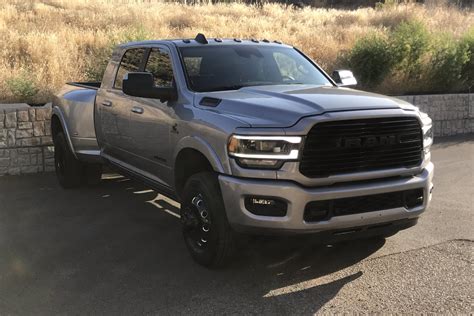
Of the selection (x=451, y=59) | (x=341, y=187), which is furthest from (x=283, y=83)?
(x=451, y=59)

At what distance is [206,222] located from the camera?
4.36 m

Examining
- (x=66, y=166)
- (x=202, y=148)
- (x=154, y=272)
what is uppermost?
(x=202, y=148)

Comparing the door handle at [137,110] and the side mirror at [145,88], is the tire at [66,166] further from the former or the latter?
the side mirror at [145,88]

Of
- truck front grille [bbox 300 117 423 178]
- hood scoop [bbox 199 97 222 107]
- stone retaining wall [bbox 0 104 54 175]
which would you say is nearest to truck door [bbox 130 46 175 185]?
hood scoop [bbox 199 97 222 107]

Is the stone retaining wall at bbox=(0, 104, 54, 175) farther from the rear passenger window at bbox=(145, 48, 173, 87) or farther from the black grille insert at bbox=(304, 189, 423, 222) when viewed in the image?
the black grille insert at bbox=(304, 189, 423, 222)

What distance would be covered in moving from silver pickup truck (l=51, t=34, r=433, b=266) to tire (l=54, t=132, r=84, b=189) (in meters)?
2.03

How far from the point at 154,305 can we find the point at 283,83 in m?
2.65

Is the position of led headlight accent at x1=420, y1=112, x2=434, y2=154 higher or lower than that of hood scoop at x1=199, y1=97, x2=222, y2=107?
lower

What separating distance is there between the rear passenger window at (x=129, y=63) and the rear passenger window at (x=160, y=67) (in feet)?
0.87

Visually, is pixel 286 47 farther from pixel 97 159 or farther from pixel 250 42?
pixel 97 159

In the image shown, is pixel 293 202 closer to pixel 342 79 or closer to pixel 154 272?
pixel 154 272

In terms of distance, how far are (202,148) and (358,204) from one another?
135 cm

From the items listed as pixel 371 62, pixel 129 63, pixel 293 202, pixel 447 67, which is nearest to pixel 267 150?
pixel 293 202

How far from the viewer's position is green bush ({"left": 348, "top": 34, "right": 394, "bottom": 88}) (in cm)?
1304
